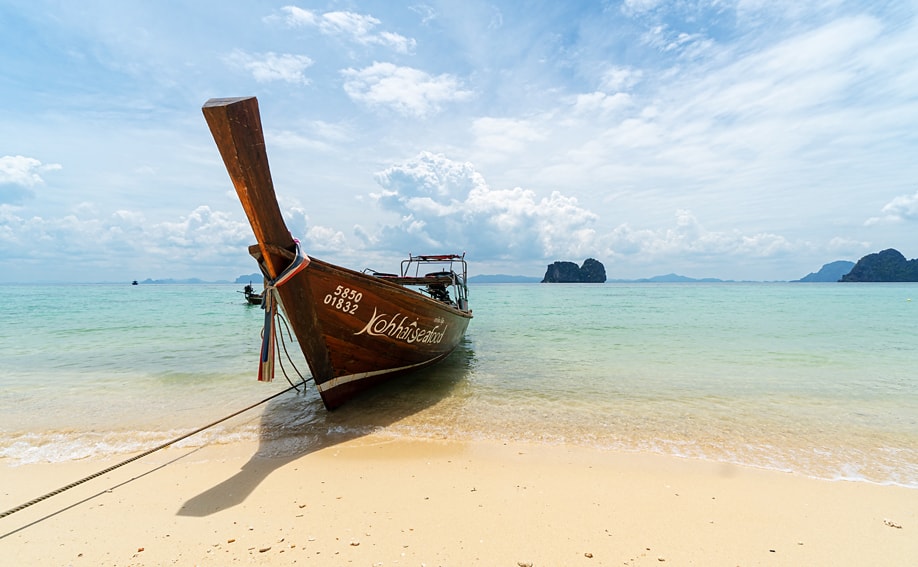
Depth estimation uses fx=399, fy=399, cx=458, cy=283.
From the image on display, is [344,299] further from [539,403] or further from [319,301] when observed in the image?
[539,403]

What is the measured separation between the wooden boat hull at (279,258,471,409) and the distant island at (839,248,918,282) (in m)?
161

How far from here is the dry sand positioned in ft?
8.61

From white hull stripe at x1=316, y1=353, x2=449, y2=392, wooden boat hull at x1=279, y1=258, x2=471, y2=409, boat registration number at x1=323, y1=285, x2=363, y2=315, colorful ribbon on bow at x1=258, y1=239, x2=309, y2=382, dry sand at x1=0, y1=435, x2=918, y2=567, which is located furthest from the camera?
white hull stripe at x1=316, y1=353, x2=449, y2=392

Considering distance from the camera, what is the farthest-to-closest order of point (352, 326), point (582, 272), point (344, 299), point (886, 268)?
point (582, 272) → point (886, 268) → point (352, 326) → point (344, 299)

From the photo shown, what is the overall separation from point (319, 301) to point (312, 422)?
182cm

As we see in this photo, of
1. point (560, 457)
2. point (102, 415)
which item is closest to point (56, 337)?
point (102, 415)

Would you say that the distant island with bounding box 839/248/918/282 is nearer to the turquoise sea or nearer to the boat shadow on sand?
the turquoise sea

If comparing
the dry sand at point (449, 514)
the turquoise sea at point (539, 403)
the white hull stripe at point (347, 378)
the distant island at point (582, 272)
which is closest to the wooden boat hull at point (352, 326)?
the white hull stripe at point (347, 378)

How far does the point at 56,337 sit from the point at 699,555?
66.4 feet

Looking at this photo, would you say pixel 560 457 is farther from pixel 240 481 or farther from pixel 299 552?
pixel 240 481

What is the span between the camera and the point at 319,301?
5.10 meters

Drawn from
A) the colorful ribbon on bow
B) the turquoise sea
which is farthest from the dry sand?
the colorful ribbon on bow

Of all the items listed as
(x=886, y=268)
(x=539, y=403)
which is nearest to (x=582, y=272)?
(x=886, y=268)

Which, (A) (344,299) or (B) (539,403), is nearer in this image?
(A) (344,299)
